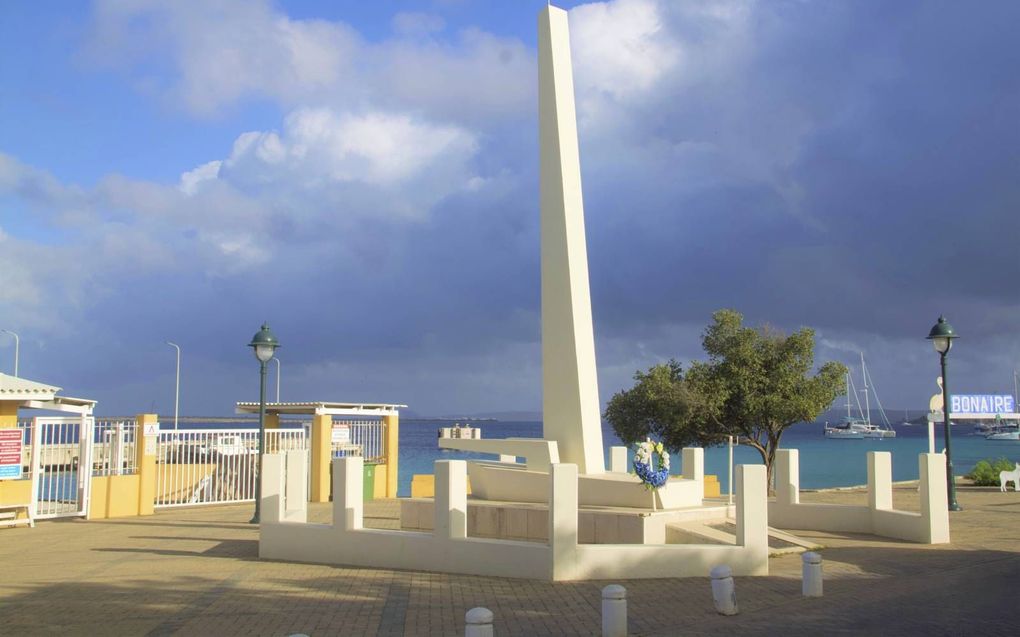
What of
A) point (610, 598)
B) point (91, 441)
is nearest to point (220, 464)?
point (91, 441)

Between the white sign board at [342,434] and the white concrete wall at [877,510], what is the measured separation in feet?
40.2

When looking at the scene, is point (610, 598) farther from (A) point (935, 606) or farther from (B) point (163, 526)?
(B) point (163, 526)

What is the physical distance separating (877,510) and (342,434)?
14514mm

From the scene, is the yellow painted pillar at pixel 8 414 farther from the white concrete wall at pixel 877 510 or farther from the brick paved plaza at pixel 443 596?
the white concrete wall at pixel 877 510

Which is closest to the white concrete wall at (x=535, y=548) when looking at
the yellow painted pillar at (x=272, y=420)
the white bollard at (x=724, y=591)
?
the white bollard at (x=724, y=591)

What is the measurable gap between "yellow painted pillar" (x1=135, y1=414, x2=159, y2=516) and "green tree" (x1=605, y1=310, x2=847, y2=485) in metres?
14.1

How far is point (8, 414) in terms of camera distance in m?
20.2

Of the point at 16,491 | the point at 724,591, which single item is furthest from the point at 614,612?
the point at 16,491

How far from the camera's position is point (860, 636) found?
27.6 feet

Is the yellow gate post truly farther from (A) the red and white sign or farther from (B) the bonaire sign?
(B) the bonaire sign

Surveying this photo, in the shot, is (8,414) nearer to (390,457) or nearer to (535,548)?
(390,457)

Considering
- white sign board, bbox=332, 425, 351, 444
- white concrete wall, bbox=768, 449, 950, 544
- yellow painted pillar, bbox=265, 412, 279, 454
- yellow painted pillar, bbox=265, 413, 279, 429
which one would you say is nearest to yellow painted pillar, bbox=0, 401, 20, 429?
yellow painted pillar, bbox=265, 412, 279, 454

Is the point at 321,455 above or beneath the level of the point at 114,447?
beneath

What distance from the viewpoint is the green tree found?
85.3 ft
